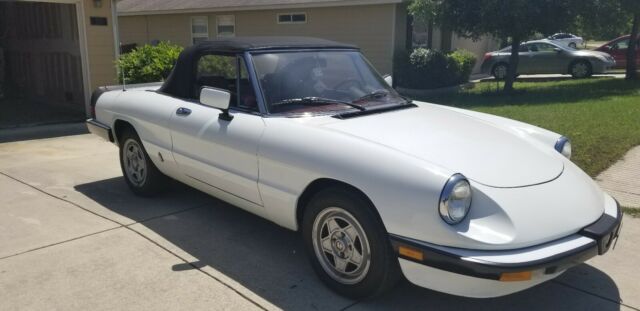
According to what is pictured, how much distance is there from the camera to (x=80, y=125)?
10.0 meters

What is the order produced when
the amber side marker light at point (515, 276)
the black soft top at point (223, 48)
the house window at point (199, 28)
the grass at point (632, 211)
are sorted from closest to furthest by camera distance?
the amber side marker light at point (515, 276), the black soft top at point (223, 48), the grass at point (632, 211), the house window at point (199, 28)

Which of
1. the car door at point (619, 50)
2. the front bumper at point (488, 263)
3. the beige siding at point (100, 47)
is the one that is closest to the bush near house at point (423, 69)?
the beige siding at point (100, 47)

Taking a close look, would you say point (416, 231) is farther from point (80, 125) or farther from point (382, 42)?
point (382, 42)

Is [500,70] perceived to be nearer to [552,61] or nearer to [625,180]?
[552,61]

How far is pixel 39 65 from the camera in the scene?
12555 millimetres

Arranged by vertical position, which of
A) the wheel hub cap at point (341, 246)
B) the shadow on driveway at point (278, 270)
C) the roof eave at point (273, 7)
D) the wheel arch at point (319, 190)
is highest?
the roof eave at point (273, 7)

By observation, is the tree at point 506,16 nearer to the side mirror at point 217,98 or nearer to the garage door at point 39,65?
the garage door at point 39,65

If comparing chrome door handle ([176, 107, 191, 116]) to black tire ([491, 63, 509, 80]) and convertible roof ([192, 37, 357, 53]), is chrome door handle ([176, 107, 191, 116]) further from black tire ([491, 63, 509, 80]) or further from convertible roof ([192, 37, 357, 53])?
black tire ([491, 63, 509, 80])

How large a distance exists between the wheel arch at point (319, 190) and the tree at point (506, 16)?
1075 cm

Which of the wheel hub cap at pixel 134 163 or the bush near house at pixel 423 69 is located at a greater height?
the bush near house at pixel 423 69

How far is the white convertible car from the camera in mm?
2857

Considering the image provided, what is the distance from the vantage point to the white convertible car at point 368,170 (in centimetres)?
286

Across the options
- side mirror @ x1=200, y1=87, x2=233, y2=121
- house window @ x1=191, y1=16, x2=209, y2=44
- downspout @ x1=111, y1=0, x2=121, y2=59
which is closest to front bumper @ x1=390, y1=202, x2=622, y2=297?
side mirror @ x1=200, y1=87, x2=233, y2=121

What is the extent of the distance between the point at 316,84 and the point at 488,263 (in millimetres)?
2025
